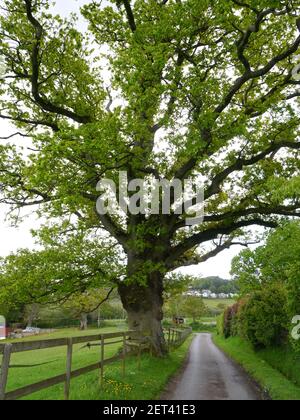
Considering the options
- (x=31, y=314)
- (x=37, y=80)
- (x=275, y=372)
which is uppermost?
(x=37, y=80)

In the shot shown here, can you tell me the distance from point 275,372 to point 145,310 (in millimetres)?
5854

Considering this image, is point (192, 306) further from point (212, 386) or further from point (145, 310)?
point (212, 386)

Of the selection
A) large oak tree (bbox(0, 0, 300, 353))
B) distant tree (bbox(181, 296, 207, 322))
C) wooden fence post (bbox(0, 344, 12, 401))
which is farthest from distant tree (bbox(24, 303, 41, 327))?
wooden fence post (bbox(0, 344, 12, 401))

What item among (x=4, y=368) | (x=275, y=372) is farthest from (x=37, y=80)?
(x=275, y=372)

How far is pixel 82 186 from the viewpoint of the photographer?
13.8 meters

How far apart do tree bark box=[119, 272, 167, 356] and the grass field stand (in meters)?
4.01

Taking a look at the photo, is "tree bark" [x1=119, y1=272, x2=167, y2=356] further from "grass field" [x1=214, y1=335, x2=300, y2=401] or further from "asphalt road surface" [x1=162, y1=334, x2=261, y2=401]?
"grass field" [x1=214, y1=335, x2=300, y2=401]

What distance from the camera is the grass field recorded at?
437 inches

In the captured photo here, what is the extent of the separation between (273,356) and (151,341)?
550cm

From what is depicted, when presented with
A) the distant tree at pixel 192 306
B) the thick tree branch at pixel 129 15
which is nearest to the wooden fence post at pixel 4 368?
the thick tree branch at pixel 129 15

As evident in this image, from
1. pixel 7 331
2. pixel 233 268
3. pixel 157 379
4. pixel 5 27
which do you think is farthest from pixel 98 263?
pixel 7 331

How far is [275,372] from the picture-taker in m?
15.2

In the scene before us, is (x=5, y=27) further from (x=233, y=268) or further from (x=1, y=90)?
(x=233, y=268)

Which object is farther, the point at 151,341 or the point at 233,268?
the point at 233,268
